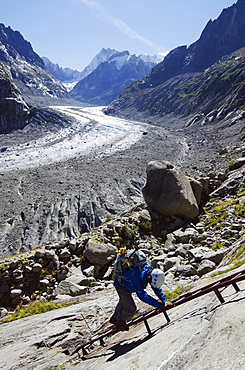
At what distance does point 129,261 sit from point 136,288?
49 cm

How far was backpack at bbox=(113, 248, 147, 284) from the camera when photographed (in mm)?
4562

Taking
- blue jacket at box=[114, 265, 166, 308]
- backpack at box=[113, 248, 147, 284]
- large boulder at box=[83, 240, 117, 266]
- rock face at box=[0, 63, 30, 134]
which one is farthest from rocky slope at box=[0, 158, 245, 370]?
rock face at box=[0, 63, 30, 134]

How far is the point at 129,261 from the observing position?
470cm

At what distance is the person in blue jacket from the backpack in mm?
65

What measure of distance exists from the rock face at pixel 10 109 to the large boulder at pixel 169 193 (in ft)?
208

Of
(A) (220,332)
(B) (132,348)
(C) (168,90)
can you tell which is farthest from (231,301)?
(C) (168,90)

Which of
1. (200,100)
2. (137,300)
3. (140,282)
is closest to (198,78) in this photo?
(200,100)

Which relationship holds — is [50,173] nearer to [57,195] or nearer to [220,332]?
[57,195]

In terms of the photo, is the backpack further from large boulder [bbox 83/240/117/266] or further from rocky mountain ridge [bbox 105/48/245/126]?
rocky mountain ridge [bbox 105/48/245/126]

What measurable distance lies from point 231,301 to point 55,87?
8638 inches

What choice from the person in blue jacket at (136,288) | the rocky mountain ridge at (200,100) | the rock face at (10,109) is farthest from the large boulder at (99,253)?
the rock face at (10,109)

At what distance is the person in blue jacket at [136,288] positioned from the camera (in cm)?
414

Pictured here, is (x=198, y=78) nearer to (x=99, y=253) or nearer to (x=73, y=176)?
(x=73, y=176)

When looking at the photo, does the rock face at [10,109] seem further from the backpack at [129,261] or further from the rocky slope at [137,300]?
the backpack at [129,261]
